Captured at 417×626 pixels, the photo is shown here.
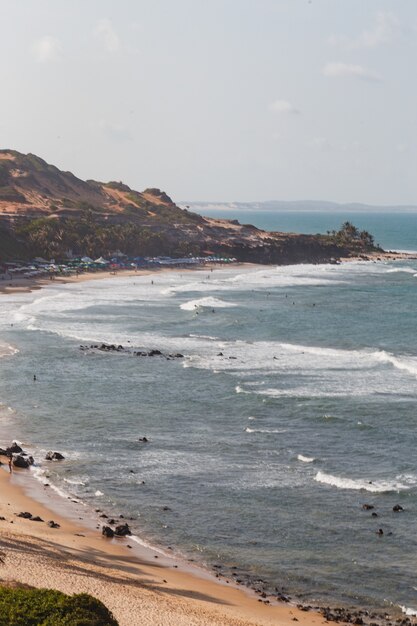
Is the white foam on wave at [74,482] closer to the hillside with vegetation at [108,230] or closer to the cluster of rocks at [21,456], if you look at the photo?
the cluster of rocks at [21,456]

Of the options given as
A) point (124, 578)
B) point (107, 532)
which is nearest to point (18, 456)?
point (107, 532)

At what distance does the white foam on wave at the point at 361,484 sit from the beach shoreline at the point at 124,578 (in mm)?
9862

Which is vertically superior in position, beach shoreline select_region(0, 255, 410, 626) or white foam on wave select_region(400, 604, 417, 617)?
A: beach shoreline select_region(0, 255, 410, 626)

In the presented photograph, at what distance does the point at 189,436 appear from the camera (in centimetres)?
4494

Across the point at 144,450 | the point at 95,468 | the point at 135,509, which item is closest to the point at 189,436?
the point at 144,450

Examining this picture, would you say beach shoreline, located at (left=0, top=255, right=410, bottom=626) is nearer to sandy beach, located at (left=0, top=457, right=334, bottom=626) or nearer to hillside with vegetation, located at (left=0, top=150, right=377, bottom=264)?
sandy beach, located at (left=0, top=457, right=334, bottom=626)

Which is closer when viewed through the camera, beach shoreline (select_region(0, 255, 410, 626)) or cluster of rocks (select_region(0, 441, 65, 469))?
beach shoreline (select_region(0, 255, 410, 626))

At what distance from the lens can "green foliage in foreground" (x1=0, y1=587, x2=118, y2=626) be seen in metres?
18.7

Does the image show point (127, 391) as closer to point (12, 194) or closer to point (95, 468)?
point (95, 468)

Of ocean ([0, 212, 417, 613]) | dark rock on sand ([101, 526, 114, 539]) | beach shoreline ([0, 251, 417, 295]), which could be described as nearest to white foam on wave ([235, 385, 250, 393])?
ocean ([0, 212, 417, 613])

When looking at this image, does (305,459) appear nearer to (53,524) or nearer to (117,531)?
(117,531)

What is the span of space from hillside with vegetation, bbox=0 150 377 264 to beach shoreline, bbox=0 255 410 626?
9766 centimetres

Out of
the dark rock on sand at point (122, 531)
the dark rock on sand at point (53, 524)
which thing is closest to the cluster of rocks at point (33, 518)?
the dark rock on sand at point (53, 524)

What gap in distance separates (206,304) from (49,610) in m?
76.8
